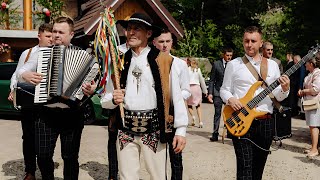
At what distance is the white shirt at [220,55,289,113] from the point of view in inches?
199

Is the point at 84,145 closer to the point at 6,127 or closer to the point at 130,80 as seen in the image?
the point at 6,127

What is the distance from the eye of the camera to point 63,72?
4.82 meters

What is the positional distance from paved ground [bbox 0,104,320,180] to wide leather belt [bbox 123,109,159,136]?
2.64 metres

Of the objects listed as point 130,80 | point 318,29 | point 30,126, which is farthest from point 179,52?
point 130,80

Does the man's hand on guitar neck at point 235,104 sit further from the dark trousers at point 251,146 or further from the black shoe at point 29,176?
the black shoe at point 29,176

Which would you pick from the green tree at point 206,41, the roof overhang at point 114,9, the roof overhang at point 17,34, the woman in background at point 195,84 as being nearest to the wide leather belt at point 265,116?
the woman in background at point 195,84

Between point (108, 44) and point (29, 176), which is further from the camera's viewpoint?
point (29, 176)

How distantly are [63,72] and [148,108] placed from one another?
1217 millimetres

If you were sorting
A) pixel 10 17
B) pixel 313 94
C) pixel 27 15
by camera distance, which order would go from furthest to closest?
1. pixel 27 15
2. pixel 10 17
3. pixel 313 94

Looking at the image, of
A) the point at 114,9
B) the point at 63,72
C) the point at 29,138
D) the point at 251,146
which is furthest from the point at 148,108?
the point at 114,9

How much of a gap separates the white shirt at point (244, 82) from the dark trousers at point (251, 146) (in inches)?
7.1

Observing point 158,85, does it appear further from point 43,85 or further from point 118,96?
point 43,85

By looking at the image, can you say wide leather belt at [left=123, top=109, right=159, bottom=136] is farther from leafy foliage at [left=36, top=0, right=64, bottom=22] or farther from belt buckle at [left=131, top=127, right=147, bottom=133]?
leafy foliage at [left=36, top=0, right=64, bottom=22]

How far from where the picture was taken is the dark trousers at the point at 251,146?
16.5 ft
